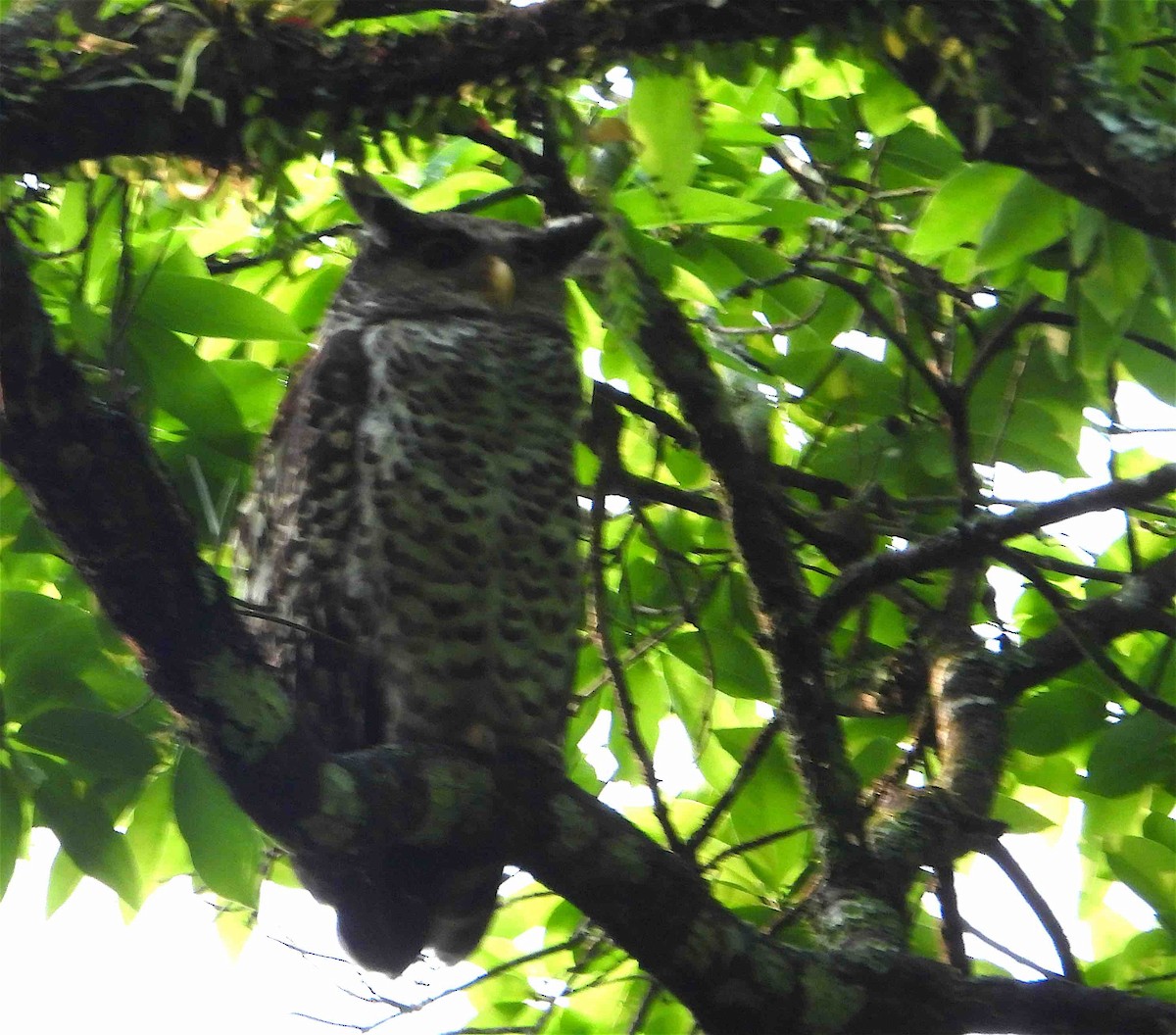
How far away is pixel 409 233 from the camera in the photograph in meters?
2.80

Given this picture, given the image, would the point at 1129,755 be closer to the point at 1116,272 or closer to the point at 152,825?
the point at 1116,272

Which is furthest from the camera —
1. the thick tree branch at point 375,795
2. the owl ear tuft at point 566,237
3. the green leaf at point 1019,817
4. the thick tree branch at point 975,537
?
the owl ear tuft at point 566,237

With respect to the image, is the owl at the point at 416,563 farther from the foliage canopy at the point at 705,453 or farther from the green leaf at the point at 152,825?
the green leaf at the point at 152,825

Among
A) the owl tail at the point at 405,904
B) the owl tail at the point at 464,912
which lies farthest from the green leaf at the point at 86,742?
the owl tail at the point at 464,912

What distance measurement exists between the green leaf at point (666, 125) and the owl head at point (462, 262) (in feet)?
3.67

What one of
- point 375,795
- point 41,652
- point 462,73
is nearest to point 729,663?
point 375,795

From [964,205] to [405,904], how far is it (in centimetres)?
134

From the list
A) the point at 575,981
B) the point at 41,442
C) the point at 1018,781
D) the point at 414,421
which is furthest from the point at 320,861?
the point at 1018,781

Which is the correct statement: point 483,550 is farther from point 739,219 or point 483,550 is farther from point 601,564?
point 739,219

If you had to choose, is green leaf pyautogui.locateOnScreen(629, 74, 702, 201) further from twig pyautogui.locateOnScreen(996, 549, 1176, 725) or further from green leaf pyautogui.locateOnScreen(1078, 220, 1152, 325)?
twig pyautogui.locateOnScreen(996, 549, 1176, 725)

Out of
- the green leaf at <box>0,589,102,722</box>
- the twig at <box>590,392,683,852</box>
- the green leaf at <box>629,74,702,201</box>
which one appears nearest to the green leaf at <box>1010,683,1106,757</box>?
the twig at <box>590,392,683,852</box>

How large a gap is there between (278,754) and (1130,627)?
4.97 feet

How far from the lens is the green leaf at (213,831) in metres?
1.83

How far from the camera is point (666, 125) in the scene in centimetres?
158
